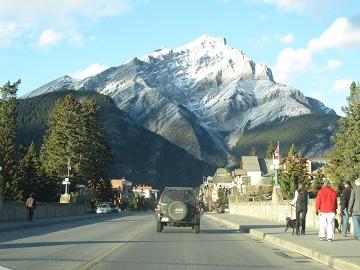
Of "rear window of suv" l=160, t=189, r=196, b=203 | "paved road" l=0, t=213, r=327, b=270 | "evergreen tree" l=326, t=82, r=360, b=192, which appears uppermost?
"evergreen tree" l=326, t=82, r=360, b=192

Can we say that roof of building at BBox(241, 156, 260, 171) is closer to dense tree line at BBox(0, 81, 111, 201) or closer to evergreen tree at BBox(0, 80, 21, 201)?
dense tree line at BBox(0, 81, 111, 201)

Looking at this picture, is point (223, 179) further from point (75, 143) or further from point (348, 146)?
point (348, 146)

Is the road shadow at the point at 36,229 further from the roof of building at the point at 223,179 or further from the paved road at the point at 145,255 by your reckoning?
the roof of building at the point at 223,179

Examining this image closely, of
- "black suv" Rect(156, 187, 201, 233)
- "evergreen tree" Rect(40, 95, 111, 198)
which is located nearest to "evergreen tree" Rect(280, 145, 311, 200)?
"evergreen tree" Rect(40, 95, 111, 198)

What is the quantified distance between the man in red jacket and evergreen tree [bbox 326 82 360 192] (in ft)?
161

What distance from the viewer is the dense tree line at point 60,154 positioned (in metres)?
82.7

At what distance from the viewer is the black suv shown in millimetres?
28198

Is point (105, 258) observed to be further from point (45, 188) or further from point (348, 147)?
point (45, 188)

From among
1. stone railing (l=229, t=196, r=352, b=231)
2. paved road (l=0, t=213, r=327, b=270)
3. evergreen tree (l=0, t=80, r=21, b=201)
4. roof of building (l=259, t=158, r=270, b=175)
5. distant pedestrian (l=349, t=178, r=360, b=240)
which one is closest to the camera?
paved road (l=0, t=213, r=327, b=270)

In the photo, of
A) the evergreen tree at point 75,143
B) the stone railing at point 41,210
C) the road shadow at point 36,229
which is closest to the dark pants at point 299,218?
the road shadow at point 36,229

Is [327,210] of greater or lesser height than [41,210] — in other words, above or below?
above

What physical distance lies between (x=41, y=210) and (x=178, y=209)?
26569mm

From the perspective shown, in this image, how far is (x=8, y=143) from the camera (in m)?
90.0

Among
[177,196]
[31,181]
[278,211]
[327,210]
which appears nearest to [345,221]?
[327,210]
